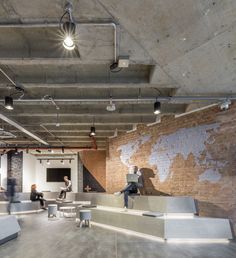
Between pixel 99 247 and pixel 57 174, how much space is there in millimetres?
11860

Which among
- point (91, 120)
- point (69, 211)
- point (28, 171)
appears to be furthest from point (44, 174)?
point (91, 120)

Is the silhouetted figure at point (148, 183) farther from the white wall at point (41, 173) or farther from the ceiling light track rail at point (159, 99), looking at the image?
the white wall at point (41, 173)

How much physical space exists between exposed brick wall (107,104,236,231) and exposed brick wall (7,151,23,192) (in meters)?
8.39

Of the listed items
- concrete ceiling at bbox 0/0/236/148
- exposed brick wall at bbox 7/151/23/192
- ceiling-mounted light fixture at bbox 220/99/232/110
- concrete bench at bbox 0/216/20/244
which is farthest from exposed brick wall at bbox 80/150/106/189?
ceiling-mounted light fixture at bbox 220/99/232/110

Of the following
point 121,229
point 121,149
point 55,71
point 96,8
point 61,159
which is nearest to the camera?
point 96,8

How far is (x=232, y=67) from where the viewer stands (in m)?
4.61

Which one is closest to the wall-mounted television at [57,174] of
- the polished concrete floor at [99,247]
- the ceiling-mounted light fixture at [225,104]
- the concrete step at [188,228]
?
the polished concrete floor at [99,247]

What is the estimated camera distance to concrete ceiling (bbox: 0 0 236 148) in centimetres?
323

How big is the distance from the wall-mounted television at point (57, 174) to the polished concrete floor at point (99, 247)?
388 inches

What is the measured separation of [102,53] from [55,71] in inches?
59.9

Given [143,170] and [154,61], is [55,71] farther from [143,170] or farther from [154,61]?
[143,170]

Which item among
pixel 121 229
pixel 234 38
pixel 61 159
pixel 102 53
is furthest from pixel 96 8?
pixel 61 159

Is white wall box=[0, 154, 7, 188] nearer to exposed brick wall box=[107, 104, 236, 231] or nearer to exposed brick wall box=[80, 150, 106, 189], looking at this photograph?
exposed brick wall box=[80, 150, 106, 189]

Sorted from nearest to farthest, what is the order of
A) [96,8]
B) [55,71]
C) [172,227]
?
A: [96,8], [55,71], [172,227]
